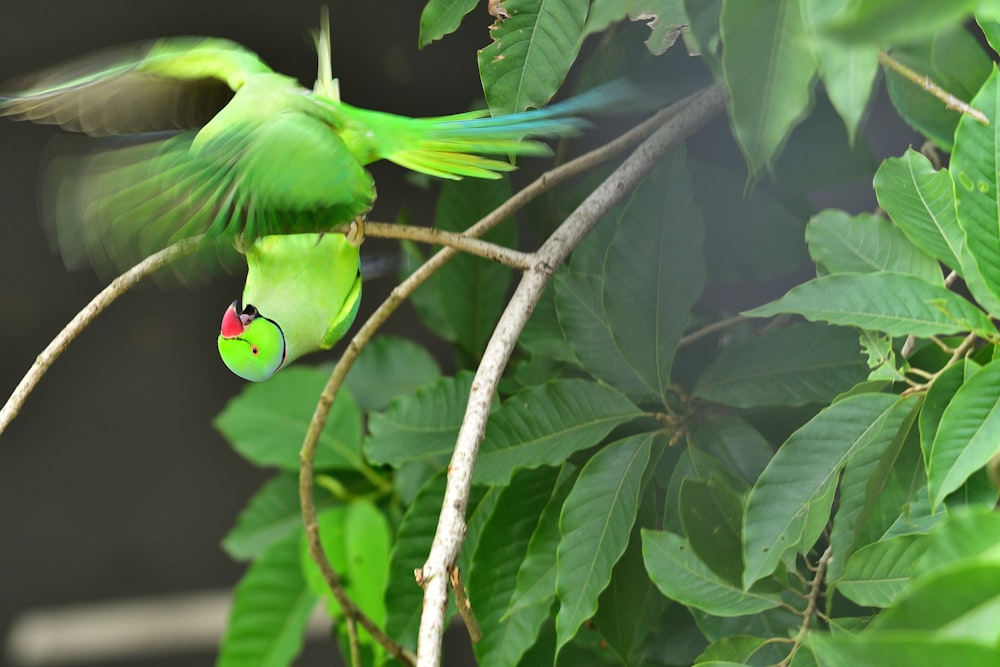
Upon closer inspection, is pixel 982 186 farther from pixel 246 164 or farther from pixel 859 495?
pixel 246 164

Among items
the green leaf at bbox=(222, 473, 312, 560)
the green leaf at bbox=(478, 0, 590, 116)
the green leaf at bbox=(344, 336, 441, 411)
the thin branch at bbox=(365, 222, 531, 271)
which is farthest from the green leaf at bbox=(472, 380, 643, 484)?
the green leaf at bbox=(222, 473, 312, 560)

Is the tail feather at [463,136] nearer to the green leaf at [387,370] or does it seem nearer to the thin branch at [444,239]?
the thin branch at [444,239]

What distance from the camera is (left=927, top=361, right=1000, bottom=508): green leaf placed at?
43 centimetres

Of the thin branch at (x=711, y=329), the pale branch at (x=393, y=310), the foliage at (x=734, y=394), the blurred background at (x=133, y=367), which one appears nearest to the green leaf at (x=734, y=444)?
the foliage at (x=734, y=394)

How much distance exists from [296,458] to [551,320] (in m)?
0.39

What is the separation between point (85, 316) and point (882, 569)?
1.56 feet

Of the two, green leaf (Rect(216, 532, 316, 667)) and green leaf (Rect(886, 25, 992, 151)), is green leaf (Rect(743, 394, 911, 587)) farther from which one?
green leaf (Rect(216, 532, 316, 667))

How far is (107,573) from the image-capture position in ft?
5.16

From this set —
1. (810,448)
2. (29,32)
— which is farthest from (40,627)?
(810,448)

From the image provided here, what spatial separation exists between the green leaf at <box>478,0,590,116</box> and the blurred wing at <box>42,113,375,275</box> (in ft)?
0.39

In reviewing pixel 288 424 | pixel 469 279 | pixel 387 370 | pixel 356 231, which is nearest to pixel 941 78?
pixel 356 231

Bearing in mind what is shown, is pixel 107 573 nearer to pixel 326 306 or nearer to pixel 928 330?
pixel 326 306

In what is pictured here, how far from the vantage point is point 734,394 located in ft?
2.15

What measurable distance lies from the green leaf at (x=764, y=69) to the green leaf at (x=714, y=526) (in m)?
0.23
